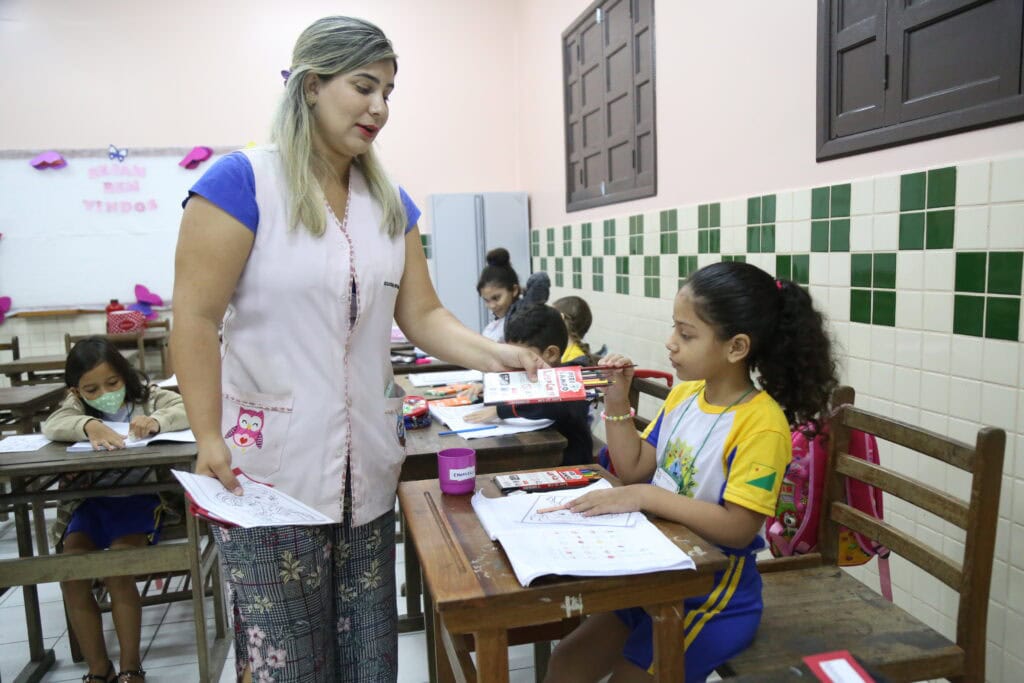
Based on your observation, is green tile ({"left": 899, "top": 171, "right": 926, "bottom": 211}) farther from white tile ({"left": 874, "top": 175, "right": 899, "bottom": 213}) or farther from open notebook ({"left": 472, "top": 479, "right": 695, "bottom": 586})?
open notebook ({"left": 472, "top": 479, "right": 695, "bottom": 586})

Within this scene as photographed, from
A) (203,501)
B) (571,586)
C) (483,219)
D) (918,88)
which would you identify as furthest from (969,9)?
(483,219)

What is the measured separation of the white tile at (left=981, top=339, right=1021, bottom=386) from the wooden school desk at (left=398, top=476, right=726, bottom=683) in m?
0.92

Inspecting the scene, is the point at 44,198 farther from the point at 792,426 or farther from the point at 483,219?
the point at 792,426

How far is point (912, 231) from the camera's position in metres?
1.88

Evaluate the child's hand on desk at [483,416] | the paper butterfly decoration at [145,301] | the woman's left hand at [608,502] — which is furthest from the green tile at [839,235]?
the paper butterfly decoration at [145,301]

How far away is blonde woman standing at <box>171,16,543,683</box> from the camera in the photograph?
123cm

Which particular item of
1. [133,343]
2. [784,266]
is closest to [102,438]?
[784,266]

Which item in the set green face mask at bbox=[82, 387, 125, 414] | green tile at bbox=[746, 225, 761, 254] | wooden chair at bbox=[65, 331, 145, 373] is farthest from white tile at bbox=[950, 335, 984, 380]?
wooden chair at bbox=[65, 331, 145, 373]

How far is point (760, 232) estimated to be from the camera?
8.46 feet

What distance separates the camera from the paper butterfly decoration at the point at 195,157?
5.71m

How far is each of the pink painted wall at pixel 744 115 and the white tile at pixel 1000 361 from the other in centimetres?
42

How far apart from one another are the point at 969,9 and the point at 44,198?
6.02 meters

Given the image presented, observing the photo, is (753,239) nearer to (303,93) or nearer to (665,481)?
(665,481)

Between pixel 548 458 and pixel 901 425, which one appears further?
pixel 548 458
